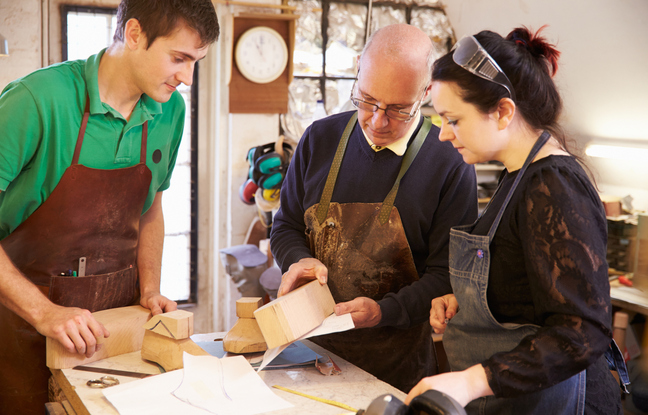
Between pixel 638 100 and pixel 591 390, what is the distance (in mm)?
3100

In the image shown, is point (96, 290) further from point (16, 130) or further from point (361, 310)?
point (361, 310)

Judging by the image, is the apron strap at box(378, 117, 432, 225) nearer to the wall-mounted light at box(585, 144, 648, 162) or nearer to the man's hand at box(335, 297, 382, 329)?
the man's hand at box(335, 297, 382, 329)

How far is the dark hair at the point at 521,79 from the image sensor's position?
1.33 meters

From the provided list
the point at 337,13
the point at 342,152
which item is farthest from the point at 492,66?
the point at 337,13

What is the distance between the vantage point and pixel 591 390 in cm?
133

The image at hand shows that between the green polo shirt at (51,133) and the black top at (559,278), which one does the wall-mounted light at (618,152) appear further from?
the green polo shirt at (51,133)

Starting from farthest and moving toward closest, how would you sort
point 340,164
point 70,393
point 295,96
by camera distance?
1. point 295,96
2. point 340,164
3. point 70,393

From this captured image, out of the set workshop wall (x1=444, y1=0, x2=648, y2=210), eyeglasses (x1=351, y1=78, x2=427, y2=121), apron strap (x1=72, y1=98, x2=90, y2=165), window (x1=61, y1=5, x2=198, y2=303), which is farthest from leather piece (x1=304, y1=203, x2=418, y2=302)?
window (x1=61, y1=5, x2=198, y2=303)

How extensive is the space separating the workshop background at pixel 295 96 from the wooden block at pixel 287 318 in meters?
2.26

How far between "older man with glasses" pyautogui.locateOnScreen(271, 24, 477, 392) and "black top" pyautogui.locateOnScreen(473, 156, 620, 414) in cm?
57

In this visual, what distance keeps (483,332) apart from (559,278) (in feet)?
1.00

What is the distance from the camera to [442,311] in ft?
5.33

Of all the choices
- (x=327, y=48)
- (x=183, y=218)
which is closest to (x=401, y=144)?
(x=183, y=218)

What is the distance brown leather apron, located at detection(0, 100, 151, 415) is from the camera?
171 cm
